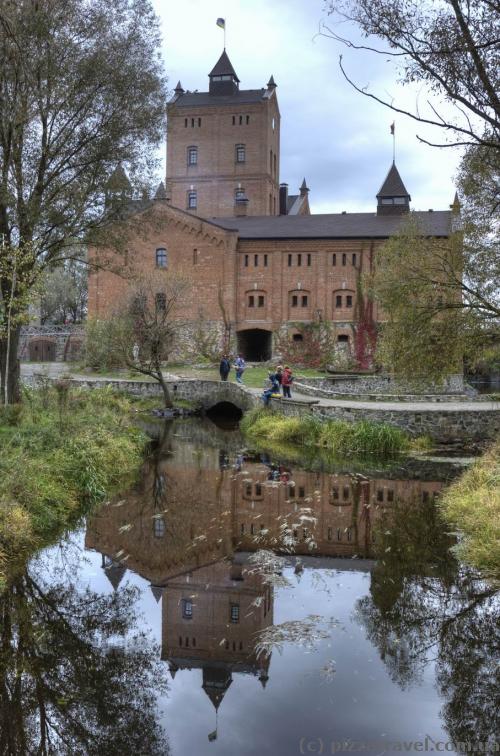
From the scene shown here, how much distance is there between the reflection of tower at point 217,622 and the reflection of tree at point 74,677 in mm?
372

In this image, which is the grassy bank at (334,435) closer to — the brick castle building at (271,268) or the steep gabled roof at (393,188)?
the brick castle building at (271,268)

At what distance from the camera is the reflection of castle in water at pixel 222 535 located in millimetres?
6738

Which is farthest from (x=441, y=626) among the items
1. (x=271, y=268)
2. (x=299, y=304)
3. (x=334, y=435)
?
(x=271, y=268)

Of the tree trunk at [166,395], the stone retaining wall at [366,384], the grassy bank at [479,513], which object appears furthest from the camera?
the stone retaining wall at [366,384]

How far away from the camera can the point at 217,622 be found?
7.09m

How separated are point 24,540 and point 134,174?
1160 centimetres

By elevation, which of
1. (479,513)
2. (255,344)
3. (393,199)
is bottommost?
(479,513)

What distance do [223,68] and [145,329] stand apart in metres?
32.5

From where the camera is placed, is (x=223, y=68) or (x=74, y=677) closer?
(x=74, y=677)

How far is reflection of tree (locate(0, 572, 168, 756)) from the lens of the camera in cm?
506

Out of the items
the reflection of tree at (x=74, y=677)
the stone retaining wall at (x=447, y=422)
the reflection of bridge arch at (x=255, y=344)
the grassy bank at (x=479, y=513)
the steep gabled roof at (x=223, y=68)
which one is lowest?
→ the reflection of tree at (x=74, y=677)

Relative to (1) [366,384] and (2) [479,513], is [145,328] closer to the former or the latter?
(1) [366,384]

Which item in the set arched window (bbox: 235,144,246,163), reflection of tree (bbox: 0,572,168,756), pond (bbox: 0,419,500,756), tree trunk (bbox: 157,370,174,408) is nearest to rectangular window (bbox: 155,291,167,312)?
tree trunk (bbox: 157,370,174,408)

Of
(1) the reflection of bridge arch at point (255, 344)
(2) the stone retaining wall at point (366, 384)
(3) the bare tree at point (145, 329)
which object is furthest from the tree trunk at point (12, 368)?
(1) the reflection of bridge arch at point (255, 344)
